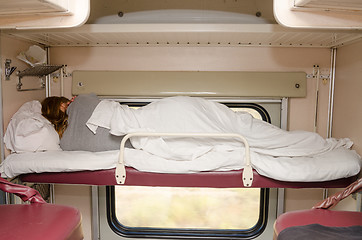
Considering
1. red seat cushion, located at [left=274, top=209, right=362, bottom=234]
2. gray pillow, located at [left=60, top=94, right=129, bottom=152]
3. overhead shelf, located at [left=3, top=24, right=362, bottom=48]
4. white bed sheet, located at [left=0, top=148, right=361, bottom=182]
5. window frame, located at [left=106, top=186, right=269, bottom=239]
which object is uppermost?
overhead shelf, located at [left=3, top=24, right=362, bottom=48]

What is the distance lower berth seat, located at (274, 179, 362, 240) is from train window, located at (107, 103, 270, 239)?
1.17 m

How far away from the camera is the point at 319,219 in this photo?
149cm

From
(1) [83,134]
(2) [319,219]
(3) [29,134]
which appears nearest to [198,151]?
(2) [319,219]

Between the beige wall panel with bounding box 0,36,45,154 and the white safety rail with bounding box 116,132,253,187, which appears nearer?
the white safety rail with bounding box 116,132,253,187

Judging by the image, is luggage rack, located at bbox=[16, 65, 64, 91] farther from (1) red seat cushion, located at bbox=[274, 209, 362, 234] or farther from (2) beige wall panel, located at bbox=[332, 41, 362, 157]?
(2) beige wall panel, located at bbox=[332, 41, 362, 157]

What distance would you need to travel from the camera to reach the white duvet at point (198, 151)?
1824 millimetres

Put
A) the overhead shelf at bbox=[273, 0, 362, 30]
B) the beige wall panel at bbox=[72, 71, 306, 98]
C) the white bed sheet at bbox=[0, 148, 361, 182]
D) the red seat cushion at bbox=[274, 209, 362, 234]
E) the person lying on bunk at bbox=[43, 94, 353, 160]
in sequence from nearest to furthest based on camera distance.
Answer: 1. the red seat cushion at bbox=[274, 209, 362, 234]
2. the overhead shelf at bbox=[273, 0, 362, 30]
3. the white bed sheet at bbox=[0, 148, 361, 182]
4. the person lying on bunk at bbox=[43, 94, 353, 160]
5. the beige wall panel at bbox=[72, 71, 306, 98]

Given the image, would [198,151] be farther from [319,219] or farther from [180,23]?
[180,23]

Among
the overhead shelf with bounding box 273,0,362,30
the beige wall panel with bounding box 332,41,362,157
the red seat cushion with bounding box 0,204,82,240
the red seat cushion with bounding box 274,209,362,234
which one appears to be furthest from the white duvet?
the overhead shelf with bounding box 273,0,362,30

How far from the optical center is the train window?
110 inches

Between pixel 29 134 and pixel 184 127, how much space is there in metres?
1.05

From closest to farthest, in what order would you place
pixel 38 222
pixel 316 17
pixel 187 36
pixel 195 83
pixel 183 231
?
pixel 38 222, pixel 316 17, pixel 187 36, pixel 195 83, pixel 183 231

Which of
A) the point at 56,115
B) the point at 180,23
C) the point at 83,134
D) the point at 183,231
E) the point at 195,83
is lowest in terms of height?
the point at 183,231

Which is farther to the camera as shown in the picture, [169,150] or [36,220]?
[169,150]
